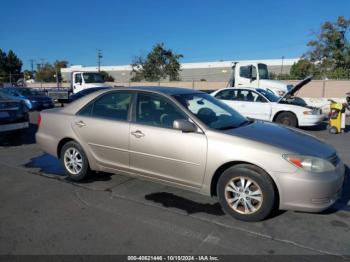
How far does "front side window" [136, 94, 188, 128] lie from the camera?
4.23 meters

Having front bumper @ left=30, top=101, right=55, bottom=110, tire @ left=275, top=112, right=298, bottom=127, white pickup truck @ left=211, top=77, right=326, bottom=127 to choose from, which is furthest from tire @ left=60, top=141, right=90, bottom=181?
front bumper @ left=30, top=101, right=55, bottom=110

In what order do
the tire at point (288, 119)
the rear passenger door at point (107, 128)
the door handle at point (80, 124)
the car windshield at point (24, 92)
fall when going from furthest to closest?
the car windshield at point (24, 92), the tire at point (288, 119), the door handle at point (80, 124), the rear passenger door at point (107, 128)

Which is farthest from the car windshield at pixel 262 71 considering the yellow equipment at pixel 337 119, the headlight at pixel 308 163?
the headlight at pixel 308 163

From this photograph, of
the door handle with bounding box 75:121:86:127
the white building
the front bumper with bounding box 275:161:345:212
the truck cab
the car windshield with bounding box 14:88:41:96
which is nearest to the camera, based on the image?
the front bumper with bounding box 275:161:345:212

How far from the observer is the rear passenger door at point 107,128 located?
4.57 m

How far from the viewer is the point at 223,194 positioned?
12.6ft

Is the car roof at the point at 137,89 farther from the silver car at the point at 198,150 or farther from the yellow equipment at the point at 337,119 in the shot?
the yellow equipment at the point at 337,119

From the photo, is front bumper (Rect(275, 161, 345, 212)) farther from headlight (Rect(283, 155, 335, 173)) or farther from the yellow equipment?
the yellow equipment

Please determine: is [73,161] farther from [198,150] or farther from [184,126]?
[198,150]

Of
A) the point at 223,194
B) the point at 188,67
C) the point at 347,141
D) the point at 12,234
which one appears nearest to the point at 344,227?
the point at 223,194

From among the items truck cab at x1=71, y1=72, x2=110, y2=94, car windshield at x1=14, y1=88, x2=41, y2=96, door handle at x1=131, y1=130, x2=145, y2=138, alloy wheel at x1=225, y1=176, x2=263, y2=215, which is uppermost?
truck cab at x1=71, y1=72, x2=110, y2=94

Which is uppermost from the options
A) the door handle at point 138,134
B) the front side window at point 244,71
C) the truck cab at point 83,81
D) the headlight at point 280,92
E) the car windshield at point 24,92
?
the front side window at point 244,71

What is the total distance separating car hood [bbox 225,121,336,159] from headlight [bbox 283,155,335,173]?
7cm

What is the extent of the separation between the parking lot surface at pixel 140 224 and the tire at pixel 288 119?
5780 millimetres
